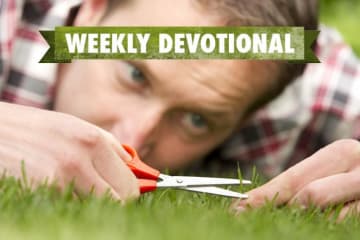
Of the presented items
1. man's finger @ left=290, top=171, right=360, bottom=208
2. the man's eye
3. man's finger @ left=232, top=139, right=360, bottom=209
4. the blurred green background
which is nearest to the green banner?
the man's eye

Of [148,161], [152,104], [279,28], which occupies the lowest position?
[148,161]

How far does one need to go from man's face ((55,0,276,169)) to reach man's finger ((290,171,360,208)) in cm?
56

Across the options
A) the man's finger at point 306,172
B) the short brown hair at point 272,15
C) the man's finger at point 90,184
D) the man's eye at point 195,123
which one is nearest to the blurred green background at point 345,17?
the short brown hair at point 272,15

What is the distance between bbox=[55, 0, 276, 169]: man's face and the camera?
1.73 meters

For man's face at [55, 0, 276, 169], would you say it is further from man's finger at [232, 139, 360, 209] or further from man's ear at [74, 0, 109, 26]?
man's finger at [232, 139, 360, 209]

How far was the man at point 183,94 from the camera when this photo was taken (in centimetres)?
129

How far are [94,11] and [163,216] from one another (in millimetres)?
1048

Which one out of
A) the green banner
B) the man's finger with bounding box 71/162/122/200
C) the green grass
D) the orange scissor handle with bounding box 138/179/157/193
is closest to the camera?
the green grass

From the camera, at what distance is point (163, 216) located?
948 mm

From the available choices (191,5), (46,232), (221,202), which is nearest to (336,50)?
(191,5)

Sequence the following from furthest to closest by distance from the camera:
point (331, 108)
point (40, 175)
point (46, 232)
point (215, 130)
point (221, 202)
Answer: point (331, 108) → point (215, 130) → point (221, 202) → point (40, 175) → point (46, 232)

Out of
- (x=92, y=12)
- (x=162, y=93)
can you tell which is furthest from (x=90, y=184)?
(x=92, y=12)

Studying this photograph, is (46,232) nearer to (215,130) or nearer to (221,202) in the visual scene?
(221,202)

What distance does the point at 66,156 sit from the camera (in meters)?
1.07
